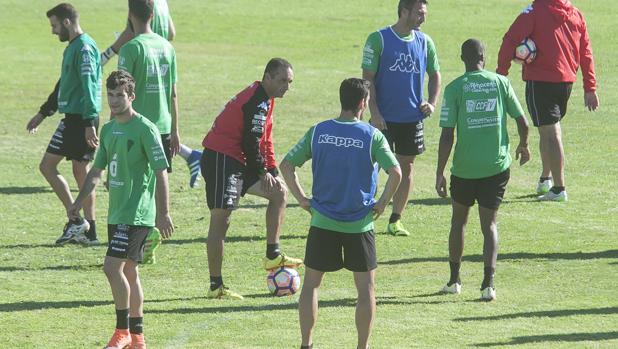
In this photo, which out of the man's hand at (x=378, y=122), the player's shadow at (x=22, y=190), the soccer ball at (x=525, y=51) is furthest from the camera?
the player's shadow at (x=22, y=190)

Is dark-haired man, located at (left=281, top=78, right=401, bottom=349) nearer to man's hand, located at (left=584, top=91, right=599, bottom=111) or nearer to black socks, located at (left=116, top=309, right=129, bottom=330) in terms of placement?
black socks, located at (left=116, top=309, right=129, bottom=330)

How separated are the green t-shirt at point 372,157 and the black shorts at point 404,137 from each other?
4.41 meters

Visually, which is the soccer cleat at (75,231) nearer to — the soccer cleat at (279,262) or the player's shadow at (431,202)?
the soccer cleat at (279,262)

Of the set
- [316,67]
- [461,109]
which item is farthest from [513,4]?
[461,109]

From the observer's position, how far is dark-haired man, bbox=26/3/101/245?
44.6ft

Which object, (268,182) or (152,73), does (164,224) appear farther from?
(152,73)

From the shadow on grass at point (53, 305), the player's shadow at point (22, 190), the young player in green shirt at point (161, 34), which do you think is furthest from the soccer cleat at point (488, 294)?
the player's shadow at point (22, 190)

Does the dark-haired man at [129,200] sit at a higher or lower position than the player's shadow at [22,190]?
higher

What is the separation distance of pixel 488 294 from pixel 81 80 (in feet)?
16.1

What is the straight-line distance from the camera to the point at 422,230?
14203 mm

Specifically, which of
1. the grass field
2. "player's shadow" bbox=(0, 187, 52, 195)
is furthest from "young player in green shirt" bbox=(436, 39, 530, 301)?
"player's shadow" bbox=(0, 187, 52, 195)

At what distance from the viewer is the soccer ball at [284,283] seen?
11.5 metres

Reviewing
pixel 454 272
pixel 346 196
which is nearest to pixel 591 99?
pixel 454 272

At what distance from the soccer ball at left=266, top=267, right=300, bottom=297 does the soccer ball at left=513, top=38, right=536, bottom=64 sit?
504 centimetres
